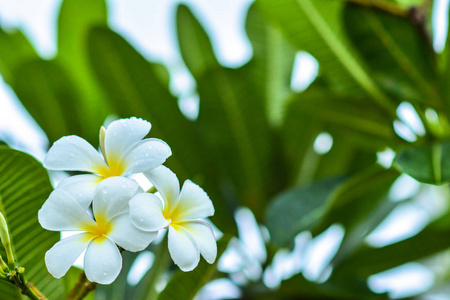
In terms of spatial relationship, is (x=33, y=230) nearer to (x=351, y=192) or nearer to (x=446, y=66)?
(x=351, y=192)

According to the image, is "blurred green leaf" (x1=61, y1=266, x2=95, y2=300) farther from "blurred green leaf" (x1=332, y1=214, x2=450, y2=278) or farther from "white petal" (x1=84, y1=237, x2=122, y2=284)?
"blurred green leaf" (x1=332, y1=214, x2=450, y2=278)

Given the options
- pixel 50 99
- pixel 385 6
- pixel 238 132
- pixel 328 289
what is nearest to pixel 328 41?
pixel 385 6

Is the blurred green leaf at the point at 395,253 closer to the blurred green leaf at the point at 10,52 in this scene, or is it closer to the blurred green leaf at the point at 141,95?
the blurred green leaf at the point at 141,95

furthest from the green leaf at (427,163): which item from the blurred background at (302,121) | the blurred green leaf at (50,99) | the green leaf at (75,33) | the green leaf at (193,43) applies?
the green leaf at (75,33)

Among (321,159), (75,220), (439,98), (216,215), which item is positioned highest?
(439,98)


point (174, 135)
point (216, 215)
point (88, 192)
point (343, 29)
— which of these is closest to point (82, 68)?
point (174, 135)

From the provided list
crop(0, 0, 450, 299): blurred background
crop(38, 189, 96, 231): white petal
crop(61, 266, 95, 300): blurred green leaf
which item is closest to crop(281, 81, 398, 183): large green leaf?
crop(0, 0, 450, 299): blurred background
